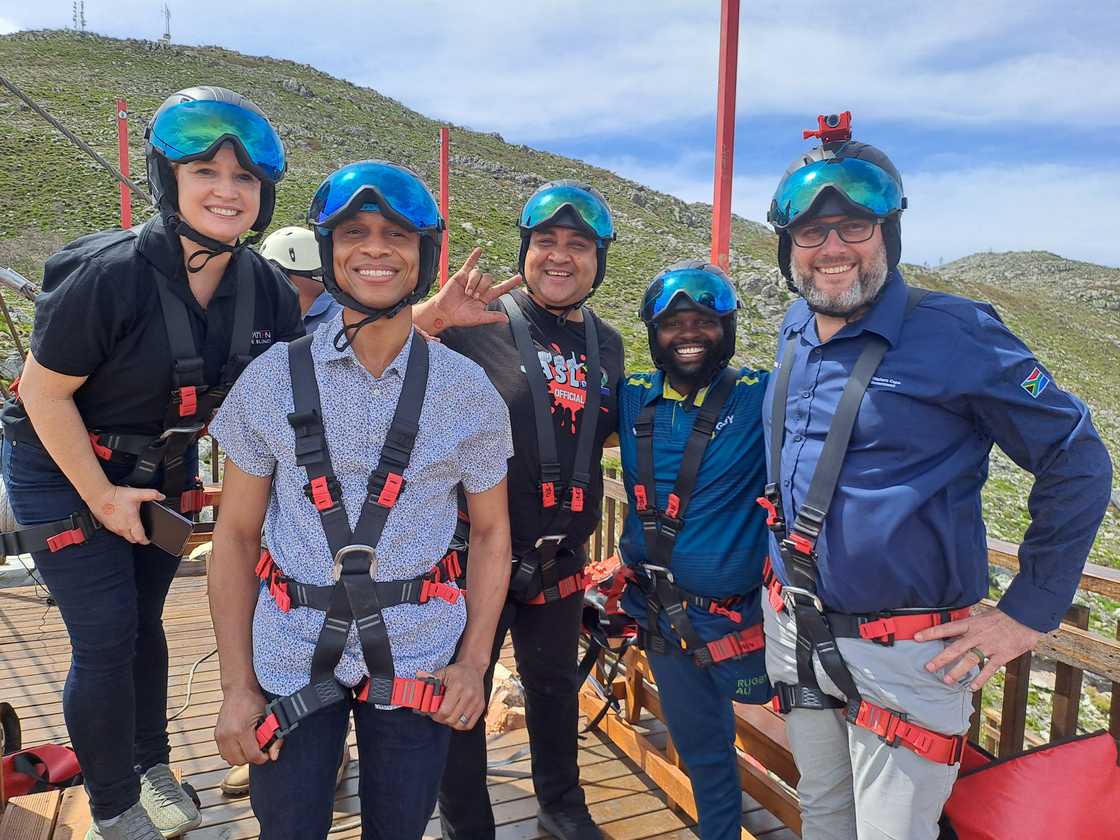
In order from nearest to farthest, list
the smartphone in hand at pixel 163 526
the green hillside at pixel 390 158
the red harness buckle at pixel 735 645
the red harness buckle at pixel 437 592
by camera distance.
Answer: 1. the red harness buckle at pixel 437 592
2. the smartphone in hand at pixel 163 526
3. the red harness buckle at pixel 735 645
4. the green hillside at pixel 390 158

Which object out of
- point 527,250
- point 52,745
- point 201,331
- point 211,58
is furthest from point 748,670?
point 211,58

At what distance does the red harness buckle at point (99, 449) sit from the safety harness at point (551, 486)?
1480 millimetres

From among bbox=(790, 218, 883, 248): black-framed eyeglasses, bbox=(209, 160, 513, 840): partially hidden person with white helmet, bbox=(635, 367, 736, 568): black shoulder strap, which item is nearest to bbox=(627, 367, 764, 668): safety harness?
bbox=(635, 367, 736, 568): black shoulder strap

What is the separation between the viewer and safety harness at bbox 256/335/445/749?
6.05 ft

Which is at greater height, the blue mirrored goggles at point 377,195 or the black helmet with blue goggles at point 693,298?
the blue mirrored goggles at point 377,195

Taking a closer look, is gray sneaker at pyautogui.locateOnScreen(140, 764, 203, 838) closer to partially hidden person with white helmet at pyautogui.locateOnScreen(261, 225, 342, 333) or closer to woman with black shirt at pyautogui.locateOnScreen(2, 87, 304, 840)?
woman with black shirt at pyautogui.locateOnScreen(2, 87, 304, 840)

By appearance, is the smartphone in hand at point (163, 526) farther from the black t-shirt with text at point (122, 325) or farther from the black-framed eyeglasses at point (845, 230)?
the black-framed eyeglasses at point (845, 230)

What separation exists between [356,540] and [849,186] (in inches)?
71.1

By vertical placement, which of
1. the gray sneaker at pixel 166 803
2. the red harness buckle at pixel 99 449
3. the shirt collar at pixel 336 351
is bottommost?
the gray sneaker at pixel 166 803

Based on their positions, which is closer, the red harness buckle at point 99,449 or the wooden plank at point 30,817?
the red harness buckle at point 99,449

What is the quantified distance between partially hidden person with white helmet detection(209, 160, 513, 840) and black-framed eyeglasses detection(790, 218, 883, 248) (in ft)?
3.87

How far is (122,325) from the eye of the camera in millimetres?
2365

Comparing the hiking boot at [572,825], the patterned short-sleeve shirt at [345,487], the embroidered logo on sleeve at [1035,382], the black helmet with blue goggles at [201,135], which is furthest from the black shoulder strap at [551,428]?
the embroidered logo on sleeve at [1035,382]

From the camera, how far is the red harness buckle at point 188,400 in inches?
Result: 98.3
